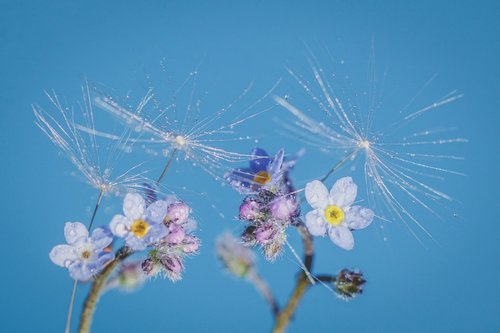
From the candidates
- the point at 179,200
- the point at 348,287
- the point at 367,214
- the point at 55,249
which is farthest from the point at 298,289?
the point at 55,249

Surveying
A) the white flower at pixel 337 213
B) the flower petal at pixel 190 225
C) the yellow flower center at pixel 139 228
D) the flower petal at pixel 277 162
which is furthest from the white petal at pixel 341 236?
the yellow flower center at pixel 139 228

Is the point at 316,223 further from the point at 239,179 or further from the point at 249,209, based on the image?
the point at 239,179

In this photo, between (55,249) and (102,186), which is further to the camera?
(102,186)

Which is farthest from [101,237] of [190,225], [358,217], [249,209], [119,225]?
[358,217]

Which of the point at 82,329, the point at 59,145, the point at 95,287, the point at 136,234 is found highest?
the point at 59,145

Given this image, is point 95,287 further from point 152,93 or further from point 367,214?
point 367,214

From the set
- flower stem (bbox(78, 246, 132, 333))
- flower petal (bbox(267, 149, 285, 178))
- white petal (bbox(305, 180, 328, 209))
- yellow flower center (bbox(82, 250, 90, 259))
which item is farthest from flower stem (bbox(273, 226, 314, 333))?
yellow flower center (bbox(82, 250, 90, 259))
